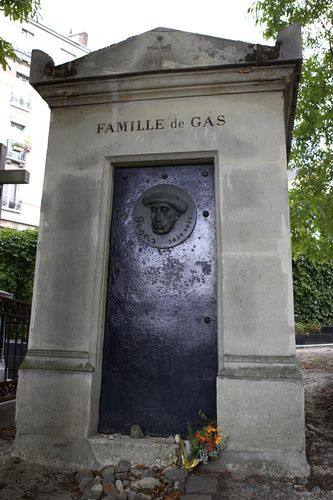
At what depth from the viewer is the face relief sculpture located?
3895 millimetres

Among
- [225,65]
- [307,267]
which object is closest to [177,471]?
[225,65]

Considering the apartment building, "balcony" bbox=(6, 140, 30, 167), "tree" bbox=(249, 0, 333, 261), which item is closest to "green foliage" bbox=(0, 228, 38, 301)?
"tree" bbox=(249, 0, 333, 261)

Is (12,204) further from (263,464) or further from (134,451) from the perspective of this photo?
(263,464)

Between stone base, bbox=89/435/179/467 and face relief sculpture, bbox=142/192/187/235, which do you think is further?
face relief sculpture, bbox=142/192/187/235

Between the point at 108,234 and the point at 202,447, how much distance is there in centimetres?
198

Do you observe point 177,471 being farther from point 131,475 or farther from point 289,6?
point 289,6

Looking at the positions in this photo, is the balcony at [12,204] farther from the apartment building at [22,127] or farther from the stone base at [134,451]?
the stone base at [134,451]

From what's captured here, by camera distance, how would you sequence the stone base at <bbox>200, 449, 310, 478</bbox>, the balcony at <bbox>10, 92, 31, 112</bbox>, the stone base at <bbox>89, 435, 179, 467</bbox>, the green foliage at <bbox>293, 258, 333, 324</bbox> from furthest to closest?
A: the balcony at <bbox>10, 92, 31, 112</bbox>, the green foliage at <bbox>293, 258, 333, 324</bbox>, the stone base at <bbox>89, 435, 179, 467</bbox>, the stone base at <bbox>200, 449, 310, 478</bbox>

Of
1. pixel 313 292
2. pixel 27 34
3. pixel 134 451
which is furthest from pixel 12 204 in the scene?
pixel 134 451

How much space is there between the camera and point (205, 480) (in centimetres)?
309

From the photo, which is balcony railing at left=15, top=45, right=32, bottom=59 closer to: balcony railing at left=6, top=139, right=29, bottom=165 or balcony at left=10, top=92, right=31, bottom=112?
balcony at left=10, top=92, right=31, bottom=112

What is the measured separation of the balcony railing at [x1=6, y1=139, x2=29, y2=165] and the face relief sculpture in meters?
29.4

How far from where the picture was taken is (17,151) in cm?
3142

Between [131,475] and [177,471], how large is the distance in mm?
372
